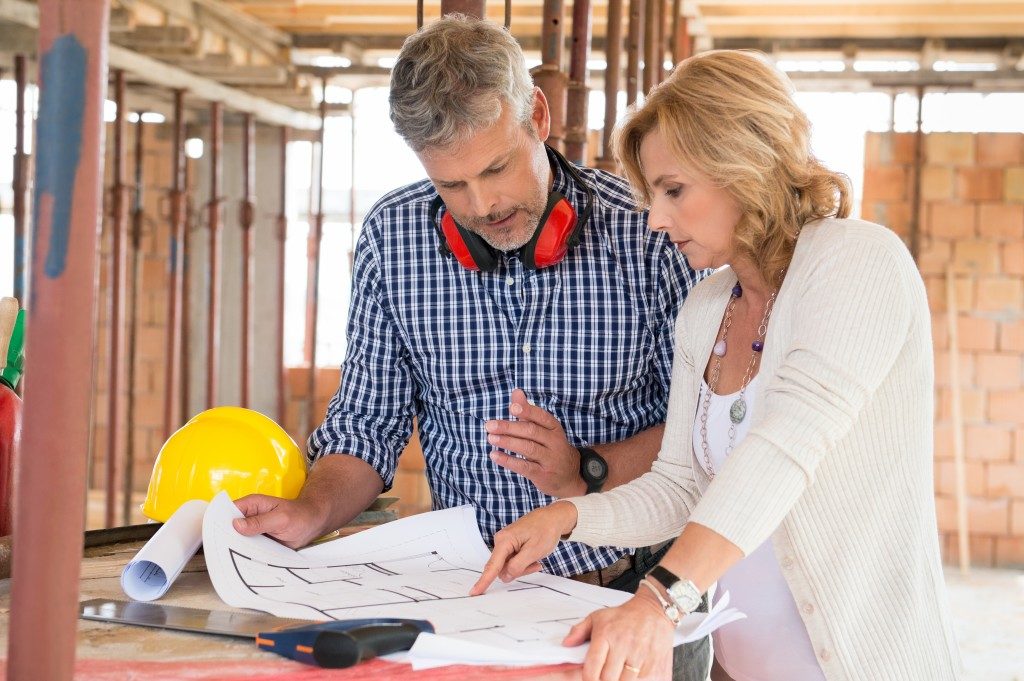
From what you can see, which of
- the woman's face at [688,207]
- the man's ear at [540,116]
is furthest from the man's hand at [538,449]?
the man's ear at [540,116]

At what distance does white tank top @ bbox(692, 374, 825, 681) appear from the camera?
1683mm

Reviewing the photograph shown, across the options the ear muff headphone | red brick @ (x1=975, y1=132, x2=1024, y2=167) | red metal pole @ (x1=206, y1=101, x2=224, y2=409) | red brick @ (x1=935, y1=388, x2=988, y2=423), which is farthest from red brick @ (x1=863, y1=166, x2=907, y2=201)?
the ear muff headphone

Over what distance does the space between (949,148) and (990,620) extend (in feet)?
10.2

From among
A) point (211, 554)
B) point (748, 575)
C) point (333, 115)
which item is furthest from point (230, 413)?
point (333, 115)

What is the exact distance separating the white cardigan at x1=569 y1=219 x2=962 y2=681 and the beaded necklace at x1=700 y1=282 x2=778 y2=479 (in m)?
0.11

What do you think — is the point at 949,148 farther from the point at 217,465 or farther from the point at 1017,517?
the point at 217,465

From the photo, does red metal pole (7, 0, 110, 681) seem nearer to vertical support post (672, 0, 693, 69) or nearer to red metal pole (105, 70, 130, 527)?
vertical support post (672, 0, 693, 69)

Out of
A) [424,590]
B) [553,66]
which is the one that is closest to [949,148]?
[553,66]

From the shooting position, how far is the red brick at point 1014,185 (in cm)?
711

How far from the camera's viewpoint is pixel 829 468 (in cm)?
152

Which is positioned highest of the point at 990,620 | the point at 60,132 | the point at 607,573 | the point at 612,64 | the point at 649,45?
the point at 649,45

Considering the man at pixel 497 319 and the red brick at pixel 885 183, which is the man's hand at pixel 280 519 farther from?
the red brick at pixel 885 183

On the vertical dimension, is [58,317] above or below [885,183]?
below

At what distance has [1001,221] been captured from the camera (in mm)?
7148
